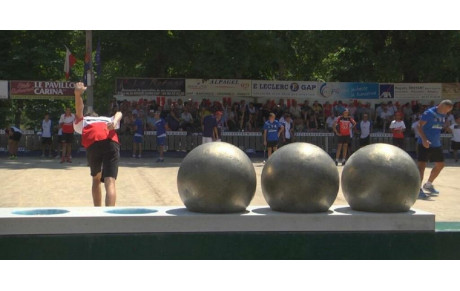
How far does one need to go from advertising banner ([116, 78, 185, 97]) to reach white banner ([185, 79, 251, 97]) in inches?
16.7

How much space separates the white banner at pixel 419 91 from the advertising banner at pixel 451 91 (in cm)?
27

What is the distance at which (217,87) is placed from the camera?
92.1 ft

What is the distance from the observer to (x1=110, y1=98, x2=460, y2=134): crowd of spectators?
26.9 metres

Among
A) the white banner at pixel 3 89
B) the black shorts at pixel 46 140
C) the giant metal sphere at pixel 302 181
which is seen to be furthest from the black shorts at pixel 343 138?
the giant metal sphere at pixel 302 181

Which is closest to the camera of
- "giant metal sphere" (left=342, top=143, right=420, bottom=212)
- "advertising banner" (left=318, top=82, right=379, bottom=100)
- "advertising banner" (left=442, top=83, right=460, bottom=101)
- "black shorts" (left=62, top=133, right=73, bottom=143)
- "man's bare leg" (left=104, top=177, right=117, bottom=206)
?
"giant metal sphere" (left=342, top=143, right=420, bottom=212)

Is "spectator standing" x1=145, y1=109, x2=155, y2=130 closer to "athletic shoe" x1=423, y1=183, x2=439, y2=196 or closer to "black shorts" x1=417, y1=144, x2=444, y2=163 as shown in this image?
"athletic shoe" x1=423, y1=183, x2=439, y2=196

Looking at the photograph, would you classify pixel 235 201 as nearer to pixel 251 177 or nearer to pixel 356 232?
pixel 251 177

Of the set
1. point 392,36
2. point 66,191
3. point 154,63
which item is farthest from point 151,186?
point 392,36

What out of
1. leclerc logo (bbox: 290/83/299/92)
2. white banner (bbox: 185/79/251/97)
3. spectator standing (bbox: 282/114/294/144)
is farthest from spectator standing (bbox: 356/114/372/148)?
white banner (bbox: 185/79/251/97)

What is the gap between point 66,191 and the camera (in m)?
14.1

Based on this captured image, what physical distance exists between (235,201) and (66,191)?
7794mm

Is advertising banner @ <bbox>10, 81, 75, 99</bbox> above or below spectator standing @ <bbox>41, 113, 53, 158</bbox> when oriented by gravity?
above

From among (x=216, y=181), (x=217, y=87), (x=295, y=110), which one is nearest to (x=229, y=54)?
(x=217, y=87)

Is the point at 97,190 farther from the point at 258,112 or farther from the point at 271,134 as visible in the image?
the point at 258,112
